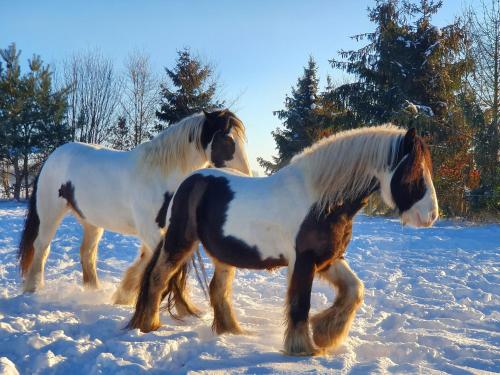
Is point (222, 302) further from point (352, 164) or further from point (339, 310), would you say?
point (352, 164)

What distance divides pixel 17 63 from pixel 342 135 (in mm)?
19663

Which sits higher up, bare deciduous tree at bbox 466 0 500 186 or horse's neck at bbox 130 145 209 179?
bare deciduous tree at bbox 466 0 500 186

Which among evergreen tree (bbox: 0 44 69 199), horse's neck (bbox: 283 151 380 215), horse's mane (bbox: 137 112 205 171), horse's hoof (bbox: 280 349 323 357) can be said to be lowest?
horse's hoof (bbox: 280 349 323 357)

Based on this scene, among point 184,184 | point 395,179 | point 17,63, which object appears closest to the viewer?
point 395,179

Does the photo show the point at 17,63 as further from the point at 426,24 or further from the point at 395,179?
the point at 395,179

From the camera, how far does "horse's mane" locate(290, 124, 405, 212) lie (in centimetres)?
296

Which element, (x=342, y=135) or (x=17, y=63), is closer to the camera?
(x=342, y=135)

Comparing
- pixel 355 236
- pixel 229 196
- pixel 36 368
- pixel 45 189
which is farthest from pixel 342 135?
pixel 355 236

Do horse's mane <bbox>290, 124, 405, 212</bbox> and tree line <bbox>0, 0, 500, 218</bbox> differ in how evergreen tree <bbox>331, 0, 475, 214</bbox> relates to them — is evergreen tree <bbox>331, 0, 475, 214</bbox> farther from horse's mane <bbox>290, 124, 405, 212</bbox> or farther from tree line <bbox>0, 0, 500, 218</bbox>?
horse's mane <bbox>290, 124, 405, 212</bbox>

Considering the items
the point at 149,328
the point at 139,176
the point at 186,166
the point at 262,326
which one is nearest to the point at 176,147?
the point at 186,166

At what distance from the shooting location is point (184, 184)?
3559 mm

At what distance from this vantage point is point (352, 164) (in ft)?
9.86

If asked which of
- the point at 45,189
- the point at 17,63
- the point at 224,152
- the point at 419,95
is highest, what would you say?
the point at 17,63

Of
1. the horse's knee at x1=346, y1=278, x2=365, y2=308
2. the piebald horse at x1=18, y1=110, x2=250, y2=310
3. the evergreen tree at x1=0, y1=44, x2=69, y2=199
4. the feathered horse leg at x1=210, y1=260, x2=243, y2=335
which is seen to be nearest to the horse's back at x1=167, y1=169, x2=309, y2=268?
the feathered horse leg at x1=210, y1=260, x2=243, y2=335
